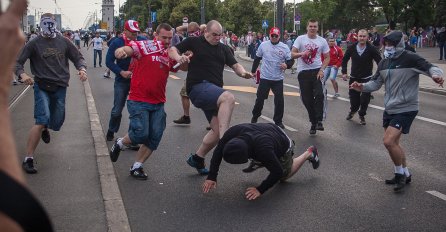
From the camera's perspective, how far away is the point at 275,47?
1021 cm

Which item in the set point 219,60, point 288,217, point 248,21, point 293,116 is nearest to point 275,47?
point 293,116

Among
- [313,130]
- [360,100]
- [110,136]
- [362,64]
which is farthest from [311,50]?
[110,136]

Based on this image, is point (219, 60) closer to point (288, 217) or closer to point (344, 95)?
point (288, 217)

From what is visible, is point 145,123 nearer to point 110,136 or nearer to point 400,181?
point 110,136

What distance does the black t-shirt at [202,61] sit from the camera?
22.4 feet

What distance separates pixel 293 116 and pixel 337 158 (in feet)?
13.9

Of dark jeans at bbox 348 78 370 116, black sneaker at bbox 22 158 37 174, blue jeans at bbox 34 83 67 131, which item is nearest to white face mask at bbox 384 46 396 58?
blue jeans at bbox 34 83 67 131

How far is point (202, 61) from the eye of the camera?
22.4ft

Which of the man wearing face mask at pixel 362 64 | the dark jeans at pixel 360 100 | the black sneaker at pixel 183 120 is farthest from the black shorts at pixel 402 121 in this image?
the black sneaker at pixel 183 120

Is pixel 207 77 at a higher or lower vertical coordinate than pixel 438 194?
higher

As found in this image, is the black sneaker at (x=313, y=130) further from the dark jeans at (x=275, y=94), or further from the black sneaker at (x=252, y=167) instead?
the black sneaker at (x=252, y=167)

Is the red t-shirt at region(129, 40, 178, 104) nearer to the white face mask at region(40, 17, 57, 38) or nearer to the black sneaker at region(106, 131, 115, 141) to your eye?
the white face mask at region(40, 17, 57, 38)

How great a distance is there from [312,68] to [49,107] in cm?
482

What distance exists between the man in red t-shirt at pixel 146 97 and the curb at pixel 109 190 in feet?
1.22
